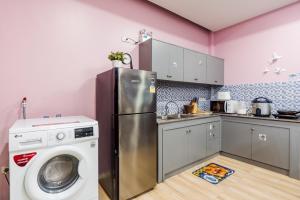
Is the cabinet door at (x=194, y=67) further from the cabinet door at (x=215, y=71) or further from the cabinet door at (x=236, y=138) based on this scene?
the cabinet door at (x=236, y=138)

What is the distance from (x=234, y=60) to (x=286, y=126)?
168 cm

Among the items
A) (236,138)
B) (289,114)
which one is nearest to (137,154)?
(236,138)

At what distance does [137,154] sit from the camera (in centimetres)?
190

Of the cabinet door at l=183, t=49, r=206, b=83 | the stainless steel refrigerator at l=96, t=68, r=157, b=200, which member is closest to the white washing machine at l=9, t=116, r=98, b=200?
the stainless steel refrigerator at l=96, t=68, r=157, b=200

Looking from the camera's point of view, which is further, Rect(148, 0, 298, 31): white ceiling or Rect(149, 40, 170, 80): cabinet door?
Rect(148, 0, 298, 31): white ceiling

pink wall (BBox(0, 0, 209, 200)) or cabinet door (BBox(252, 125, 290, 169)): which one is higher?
pink wall (BBox(0, 0, 209, 200))

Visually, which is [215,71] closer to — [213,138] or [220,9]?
[220,9]

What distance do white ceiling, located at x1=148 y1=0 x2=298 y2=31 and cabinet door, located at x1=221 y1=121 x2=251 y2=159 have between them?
2.02m

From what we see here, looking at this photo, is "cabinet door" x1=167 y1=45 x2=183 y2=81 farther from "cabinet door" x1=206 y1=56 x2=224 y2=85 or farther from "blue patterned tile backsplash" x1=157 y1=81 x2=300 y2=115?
"cabinet door" x1=206 y1=56 x2=224 y2=85

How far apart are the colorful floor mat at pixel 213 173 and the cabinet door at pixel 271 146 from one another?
61 centimetres

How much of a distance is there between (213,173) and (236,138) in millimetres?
931

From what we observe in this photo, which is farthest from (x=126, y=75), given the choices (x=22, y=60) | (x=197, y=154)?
(x=197, y=154)

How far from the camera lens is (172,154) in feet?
7.77

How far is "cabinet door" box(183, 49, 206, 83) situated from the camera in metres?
2.91
